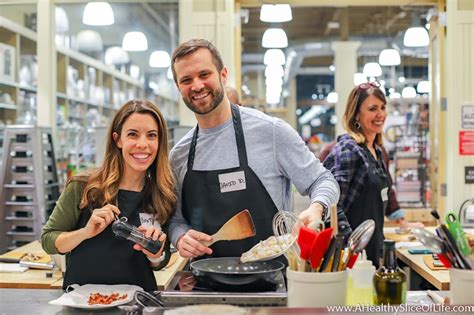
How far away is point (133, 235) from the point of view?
145 cm

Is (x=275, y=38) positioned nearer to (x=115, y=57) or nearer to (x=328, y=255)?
(x=115, y=57)

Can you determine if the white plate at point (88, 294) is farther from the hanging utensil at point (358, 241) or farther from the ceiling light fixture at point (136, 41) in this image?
the ceiling light fixture at point (136, 41)

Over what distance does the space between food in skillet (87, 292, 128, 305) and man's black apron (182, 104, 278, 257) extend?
14.5 inches

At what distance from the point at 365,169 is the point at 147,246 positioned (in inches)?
60.7

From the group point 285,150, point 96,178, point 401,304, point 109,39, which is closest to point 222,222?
point 285,150

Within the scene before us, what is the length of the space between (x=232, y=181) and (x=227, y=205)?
78 mm

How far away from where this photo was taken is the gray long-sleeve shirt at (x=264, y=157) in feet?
5.99

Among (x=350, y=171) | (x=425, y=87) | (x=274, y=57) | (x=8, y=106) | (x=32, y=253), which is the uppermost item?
(x=274, y=57)

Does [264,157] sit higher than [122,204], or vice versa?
[264,157]

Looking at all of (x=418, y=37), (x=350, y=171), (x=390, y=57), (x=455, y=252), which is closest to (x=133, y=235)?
(x=455, y=252)

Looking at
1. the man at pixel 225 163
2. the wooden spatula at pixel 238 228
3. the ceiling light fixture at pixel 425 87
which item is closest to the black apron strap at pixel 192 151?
the man at pixel 225 163

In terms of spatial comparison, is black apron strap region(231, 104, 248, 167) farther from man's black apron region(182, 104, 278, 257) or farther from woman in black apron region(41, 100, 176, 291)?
woman in black apron region(41, 100, 176, 291)

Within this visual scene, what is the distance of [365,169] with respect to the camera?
276 cm

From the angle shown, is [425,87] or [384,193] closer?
[384,193]
